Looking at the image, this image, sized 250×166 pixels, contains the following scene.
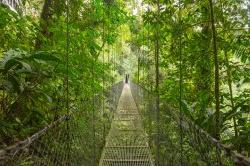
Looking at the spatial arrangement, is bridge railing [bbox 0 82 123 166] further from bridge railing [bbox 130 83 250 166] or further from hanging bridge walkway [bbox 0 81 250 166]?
bridge railing [bbox 130 83 250 166]

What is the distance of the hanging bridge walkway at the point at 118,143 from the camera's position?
1.35 m

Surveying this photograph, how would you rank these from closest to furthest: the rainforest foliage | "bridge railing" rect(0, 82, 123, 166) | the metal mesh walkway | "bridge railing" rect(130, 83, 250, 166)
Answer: "bridge railing" rect(0, 82, 123, 166) → "bridge railing" rect(130, 83, 250, 166) → the rainforest foliage → the metal mesh walkway

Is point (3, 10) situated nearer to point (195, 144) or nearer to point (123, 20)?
point (195, 144)

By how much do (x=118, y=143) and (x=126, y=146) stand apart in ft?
0.79

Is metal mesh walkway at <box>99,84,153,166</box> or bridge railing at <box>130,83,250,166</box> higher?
bridge railing at <box>130,83,250,166</box>

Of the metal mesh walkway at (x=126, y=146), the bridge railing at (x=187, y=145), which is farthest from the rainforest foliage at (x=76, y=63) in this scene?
the metal mesh walkway at (x=126, y=146)

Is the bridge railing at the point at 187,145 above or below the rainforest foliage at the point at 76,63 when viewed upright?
below

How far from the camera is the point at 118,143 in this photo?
4922 millimetres

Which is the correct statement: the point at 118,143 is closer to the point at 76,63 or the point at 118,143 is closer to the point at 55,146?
the point at 76,63

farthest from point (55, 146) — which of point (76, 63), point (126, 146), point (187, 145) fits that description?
point (126, 146)

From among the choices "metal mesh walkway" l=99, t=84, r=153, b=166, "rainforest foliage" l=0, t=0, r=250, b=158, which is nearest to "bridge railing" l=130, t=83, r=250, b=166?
"rainforest foliage" l=0, t=0, r=250, b=158

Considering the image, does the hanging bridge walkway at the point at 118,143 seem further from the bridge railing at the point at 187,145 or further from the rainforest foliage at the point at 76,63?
the rainforest foliage at the point at 76,63

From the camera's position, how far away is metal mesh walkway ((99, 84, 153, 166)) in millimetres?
4198

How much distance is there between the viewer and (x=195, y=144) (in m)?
1.86
